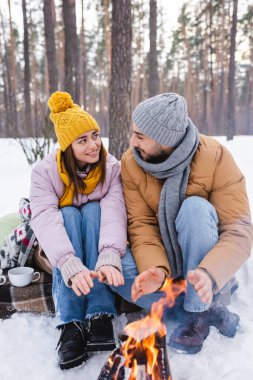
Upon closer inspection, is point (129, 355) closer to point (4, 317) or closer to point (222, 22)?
point (4, 317)

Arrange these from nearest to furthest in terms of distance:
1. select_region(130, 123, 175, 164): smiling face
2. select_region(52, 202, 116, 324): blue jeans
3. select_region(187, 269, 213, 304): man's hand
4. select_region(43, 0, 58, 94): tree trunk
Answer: select_region(187, 269, 213, 304): man's hand < select_region(52, 202, 116, 324): blue jeans < select_region(130, 123, 175, 164): smiling face < select_region(43, 0, 58, 94): tree trunk

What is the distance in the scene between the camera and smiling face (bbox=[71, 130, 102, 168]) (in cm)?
235

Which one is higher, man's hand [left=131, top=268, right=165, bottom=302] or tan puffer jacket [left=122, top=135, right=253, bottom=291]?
tan puffer jacket [left=122, top=135, right=253, bottom=291]

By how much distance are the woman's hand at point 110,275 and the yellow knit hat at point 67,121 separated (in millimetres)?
853

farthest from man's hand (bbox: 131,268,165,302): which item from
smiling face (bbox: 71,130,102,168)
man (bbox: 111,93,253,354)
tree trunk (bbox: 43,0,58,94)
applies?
tree trunk (bbox: 43,0,58,94)

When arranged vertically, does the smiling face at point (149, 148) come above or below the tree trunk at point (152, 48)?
below

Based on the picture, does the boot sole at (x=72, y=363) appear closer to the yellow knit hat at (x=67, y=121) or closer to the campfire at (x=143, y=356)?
the campfire at (x=143, y=356)

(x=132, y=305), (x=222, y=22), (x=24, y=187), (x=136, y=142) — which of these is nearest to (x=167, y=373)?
(x=132, y=305)

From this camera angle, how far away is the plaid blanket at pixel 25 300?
249 cm

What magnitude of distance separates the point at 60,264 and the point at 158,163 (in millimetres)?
807

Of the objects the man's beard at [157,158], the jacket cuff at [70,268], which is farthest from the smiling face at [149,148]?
the jacket cuff at [70,268]

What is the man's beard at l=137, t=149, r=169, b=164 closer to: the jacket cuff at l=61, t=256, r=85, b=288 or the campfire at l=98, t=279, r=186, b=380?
the jacket cuff at l=61, t=256, r=85, b=288

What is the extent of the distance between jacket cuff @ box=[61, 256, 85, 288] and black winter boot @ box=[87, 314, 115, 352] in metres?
0.27

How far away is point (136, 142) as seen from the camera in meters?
2.20
